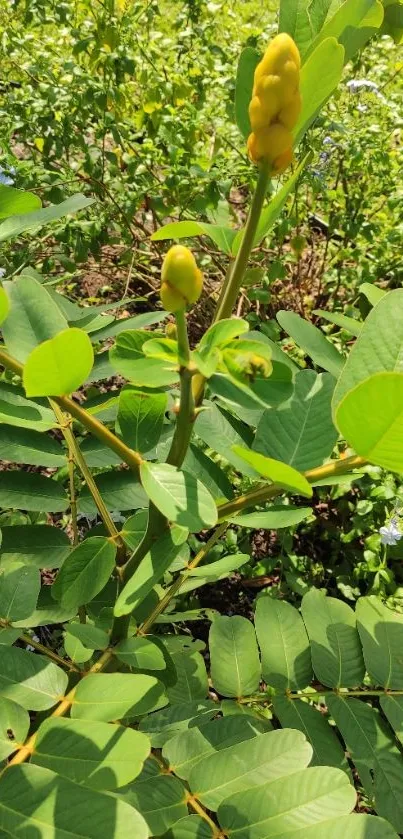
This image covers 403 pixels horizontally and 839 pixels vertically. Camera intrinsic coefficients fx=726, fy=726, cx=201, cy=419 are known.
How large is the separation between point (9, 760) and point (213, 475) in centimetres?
38

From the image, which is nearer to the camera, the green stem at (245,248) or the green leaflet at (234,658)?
the green stem at (245,248)

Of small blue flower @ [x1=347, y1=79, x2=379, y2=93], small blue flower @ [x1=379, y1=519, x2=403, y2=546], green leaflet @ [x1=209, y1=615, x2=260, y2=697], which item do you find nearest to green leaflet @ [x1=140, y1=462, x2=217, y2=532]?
green leaflet @ [x1=209, y1=615, x2=260, y2=697]

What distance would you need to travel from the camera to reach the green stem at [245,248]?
0.52 m

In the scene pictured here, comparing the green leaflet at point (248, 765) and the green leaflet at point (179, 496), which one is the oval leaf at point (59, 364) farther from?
the green leaflet at point (248, 765)

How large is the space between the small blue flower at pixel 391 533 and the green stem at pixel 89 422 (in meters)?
1.11

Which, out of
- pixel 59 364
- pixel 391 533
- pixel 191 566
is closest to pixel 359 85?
pixel 391 533

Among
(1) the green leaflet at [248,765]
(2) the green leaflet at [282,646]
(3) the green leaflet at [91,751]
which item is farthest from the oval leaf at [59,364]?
(2) the green leaflet at [282,646]

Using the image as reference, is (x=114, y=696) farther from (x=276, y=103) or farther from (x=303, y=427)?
(x=276, y=103)

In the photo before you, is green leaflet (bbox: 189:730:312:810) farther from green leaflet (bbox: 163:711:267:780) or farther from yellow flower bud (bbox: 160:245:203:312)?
yellow flower bud (bbox: 160:245:203:312)

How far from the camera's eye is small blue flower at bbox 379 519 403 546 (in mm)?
1669

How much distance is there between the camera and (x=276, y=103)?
1.60 ft

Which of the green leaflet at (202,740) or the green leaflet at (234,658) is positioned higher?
the green leaflet at (202,740)

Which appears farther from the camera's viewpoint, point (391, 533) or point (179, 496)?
point (391, 533)

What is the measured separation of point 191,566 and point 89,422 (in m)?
0.46
